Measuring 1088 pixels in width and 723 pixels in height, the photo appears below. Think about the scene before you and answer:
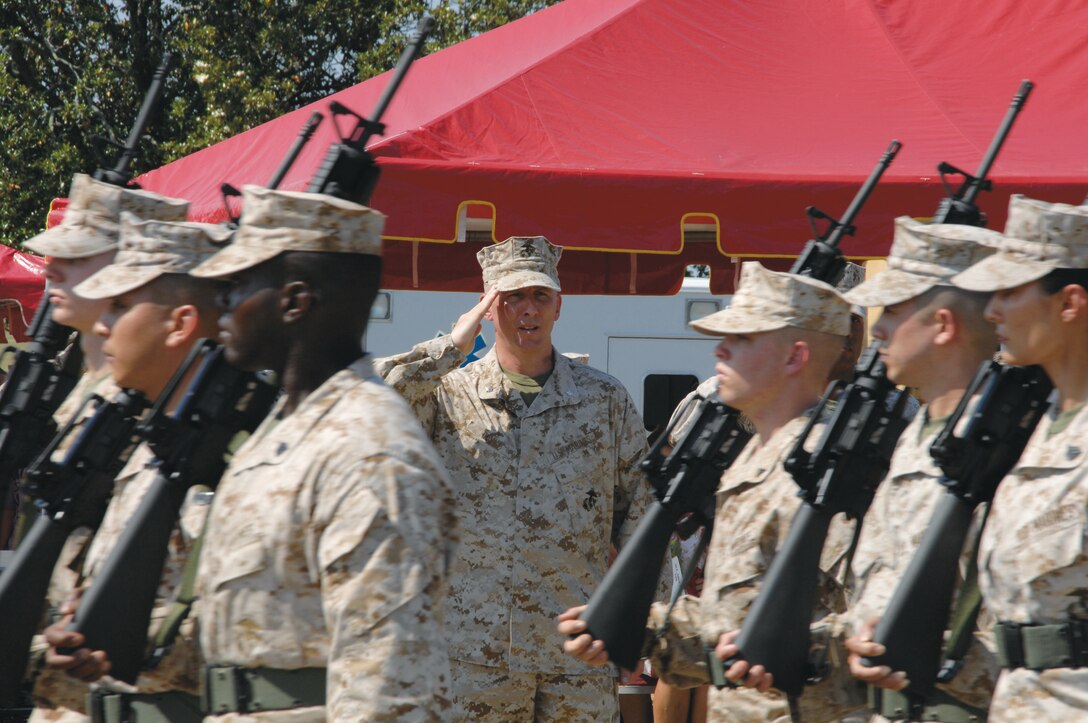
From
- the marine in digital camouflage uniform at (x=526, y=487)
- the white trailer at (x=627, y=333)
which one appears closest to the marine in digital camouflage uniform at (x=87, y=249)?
the marine in digital camouflage uniform at (x=526, y=487)

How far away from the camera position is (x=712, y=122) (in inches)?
234

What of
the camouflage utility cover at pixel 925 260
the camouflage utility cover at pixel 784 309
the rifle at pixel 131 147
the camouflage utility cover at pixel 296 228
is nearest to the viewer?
the camouflage utility cover at pixel 296 228

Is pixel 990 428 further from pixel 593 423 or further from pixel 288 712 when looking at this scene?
pixel 593 423

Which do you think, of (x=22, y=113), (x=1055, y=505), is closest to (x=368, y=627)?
(x=1055, y=505)

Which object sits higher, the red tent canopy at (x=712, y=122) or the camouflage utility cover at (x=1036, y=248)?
the red tent canopy at (x=712, y=122)

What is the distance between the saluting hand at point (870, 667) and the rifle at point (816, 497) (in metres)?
0.22

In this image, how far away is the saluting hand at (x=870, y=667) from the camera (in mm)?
3521

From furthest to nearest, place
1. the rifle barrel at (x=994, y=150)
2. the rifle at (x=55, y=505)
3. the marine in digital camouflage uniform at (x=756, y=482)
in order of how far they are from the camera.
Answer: the rifle barrel at (x=994, y=150) → the marine in digital camouflage uniform at (x=756, y=482) → the rifle at (x=55, y=505)

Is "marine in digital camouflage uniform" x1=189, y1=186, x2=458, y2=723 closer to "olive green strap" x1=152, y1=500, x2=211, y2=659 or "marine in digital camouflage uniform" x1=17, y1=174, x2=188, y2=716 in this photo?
"olive green strap" x1=152, y1=500, x2=211, y2=659

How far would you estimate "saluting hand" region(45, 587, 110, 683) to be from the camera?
3.42 metres

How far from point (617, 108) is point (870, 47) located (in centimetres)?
120

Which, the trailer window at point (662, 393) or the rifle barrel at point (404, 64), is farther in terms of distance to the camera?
the trailer window at point (662, 393)

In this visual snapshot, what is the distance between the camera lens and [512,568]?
5477mm

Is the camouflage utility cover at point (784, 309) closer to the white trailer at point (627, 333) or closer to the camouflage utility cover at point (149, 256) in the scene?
the camouflage utility cover at point (149, 256)
